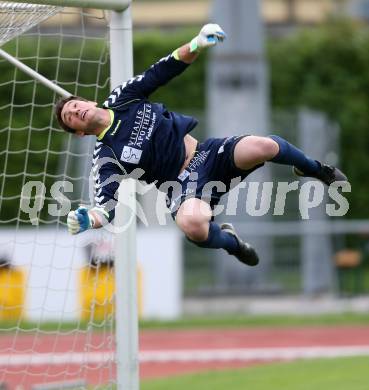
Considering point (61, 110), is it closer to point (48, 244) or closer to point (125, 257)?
point (125, 257)

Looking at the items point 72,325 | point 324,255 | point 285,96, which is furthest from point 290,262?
point 285,96

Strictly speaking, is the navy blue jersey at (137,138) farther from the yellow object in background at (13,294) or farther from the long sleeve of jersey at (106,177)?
the yellow object in background at (13,294)

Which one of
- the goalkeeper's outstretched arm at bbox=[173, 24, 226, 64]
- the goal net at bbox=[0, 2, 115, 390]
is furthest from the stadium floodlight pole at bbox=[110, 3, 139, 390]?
the goalkeeper's outstretched arm at bbox=[173, 24, 226, 64]

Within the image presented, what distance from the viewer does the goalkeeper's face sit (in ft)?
25.2

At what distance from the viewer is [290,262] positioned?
56.1 ft

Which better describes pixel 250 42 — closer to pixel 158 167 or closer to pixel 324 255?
pixel 324 255

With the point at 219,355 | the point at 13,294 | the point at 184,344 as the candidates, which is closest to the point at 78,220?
the point at 219,355

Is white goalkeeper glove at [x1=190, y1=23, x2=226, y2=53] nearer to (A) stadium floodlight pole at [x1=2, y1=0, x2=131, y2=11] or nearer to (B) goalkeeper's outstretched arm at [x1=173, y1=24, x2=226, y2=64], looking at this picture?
(B) goalkeeper's outstretched arm at [x1=173, y1=24, x2=226, y2=64]

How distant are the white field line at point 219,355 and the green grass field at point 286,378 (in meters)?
1.15

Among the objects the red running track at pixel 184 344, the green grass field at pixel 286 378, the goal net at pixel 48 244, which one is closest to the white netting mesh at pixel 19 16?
the goal net at pixel 48 244

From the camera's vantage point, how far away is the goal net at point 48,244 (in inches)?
368

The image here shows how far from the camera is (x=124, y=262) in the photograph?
8367mm

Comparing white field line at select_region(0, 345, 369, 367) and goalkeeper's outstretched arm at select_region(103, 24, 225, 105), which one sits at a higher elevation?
goalkeeper's outstretched arm at select_region(103, 24, 225, 105)

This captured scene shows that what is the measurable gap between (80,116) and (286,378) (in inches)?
173
